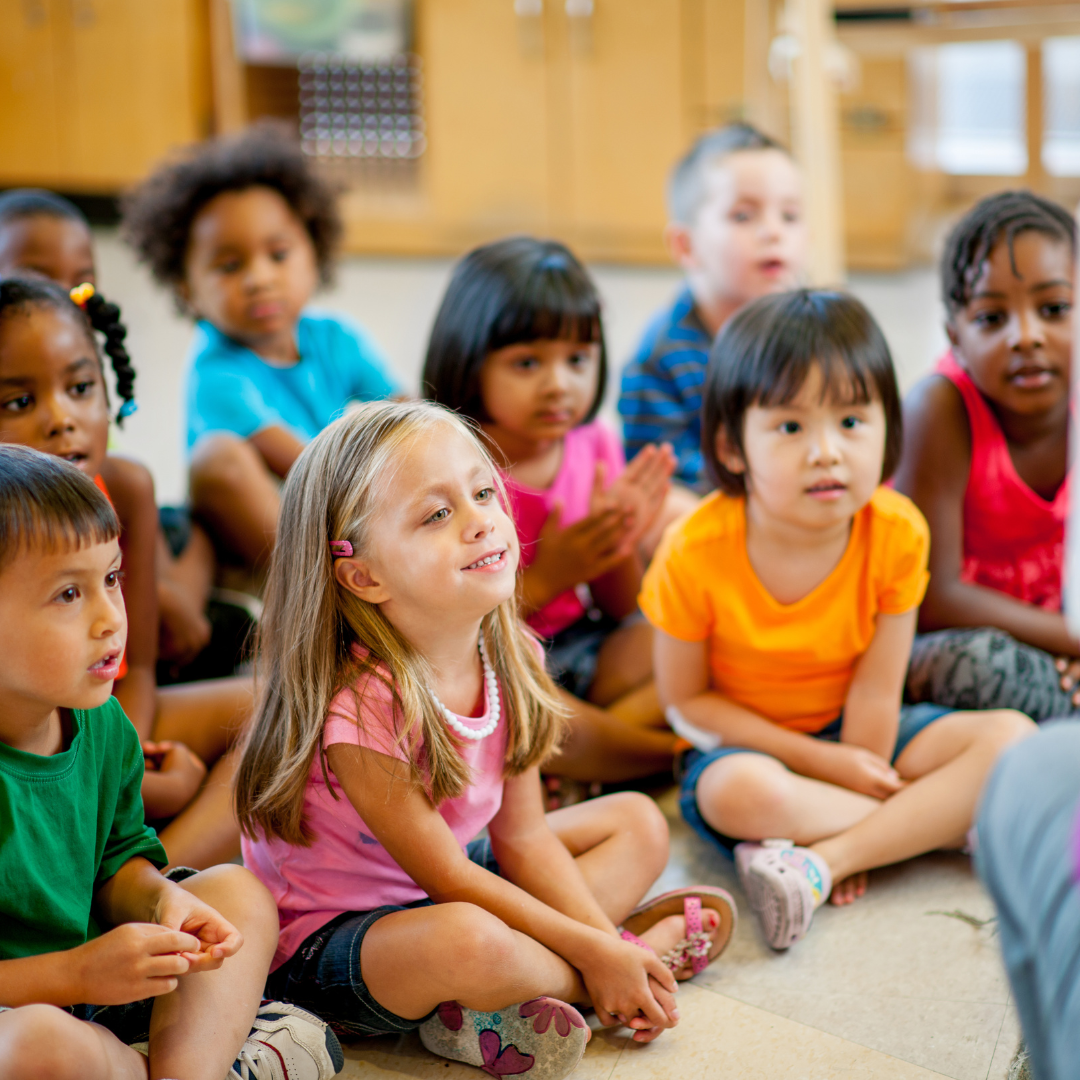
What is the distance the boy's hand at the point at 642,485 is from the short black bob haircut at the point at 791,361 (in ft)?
0.53

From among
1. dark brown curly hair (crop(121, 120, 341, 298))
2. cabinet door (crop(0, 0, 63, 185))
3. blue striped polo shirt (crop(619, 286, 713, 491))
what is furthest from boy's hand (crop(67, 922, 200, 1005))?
cabinet door (crop(0, 0, 63, 185))

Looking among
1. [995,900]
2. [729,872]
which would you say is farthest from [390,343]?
[995,900]

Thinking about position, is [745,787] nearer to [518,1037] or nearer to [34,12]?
[518,1037]

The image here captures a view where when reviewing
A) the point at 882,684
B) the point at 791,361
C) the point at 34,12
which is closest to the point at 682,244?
the point at 791,361

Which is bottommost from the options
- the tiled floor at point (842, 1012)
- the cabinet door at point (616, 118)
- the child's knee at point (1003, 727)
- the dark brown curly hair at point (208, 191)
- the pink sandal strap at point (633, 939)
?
the tiled floor at point (842, 1012)

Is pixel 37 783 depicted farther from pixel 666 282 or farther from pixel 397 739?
pixel 666 282

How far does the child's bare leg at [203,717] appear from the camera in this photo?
123cm

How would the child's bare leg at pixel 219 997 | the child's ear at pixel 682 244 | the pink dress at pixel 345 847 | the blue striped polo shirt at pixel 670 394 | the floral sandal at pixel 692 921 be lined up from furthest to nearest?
the child's ear at pixel 682 244 → the blue striped polo shirt at pixel 670 394 → the floral sandal at pixel 692 921 → the pink dress at pixel 345 847 → the child's bare leg at pixel 219 997

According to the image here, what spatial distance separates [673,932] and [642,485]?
52 cm

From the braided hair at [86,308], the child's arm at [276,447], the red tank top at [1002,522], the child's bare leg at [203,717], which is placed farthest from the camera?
the child's arm at [276,447]

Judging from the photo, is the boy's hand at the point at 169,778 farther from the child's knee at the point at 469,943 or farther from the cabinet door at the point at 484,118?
the cabinet door at the point at 484,118

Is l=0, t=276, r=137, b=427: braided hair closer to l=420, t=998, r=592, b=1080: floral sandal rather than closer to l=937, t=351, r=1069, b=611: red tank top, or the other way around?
l=420, t=998, r=592, b=1080: floral sandal

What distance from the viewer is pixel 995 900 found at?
0.57 metres

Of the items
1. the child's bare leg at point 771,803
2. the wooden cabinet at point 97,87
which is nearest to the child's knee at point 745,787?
the child's bare leg at point 771,803
